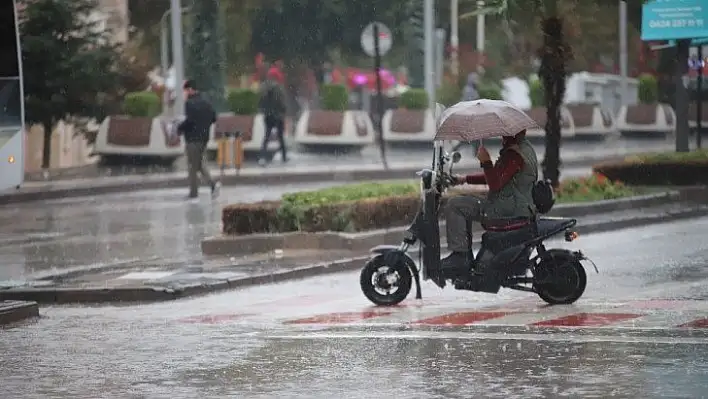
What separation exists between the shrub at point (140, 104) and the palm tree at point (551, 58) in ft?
54.7

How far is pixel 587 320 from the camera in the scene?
13758mm

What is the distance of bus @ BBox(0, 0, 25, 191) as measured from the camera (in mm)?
19625

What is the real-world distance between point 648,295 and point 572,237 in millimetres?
1188

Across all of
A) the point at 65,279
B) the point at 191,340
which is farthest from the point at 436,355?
the point at 65,279

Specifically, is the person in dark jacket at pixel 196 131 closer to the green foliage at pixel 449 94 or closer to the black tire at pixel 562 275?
the black tire at pixel 562 275

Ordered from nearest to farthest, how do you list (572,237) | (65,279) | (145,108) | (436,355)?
(436,355) < (572,237) < (65,279) < (145,108)

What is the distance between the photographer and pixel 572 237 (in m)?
14.9

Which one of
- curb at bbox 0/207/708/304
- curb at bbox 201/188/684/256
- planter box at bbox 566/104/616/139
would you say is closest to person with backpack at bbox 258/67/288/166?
planter box at bbox 566/104/616/139

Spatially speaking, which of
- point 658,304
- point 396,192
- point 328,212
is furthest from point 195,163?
point 658,304

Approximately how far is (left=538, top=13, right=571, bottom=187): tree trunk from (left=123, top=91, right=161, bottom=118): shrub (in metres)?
17.2

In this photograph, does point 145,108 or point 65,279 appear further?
point 145,108

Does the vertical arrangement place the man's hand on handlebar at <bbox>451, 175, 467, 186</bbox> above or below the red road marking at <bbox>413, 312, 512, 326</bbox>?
above

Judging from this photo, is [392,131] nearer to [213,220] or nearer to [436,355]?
[213,220]

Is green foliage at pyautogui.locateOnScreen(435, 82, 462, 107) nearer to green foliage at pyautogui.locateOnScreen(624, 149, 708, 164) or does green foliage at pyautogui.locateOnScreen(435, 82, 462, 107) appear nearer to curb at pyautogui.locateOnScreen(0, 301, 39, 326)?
green foliage at pyautogui.locateOnScreen(624, 149, 708, 164)
